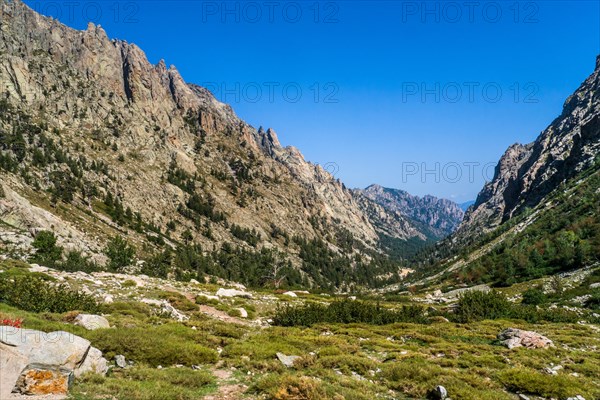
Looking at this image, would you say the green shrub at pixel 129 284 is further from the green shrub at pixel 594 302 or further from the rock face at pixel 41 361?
the green shrub at pixel 594 302

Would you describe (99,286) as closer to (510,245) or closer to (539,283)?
(539,283)

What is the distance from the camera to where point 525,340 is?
2158 centimetres

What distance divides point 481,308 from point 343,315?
16.3 meters

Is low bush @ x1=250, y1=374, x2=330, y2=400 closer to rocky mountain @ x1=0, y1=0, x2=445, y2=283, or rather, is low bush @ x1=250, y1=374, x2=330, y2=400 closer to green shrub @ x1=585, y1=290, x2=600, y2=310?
green shrub @ x1=585, y1=290, x2=600, y2=310

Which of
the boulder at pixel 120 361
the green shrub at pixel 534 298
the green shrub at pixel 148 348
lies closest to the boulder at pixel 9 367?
the boulder at pixel 120 361

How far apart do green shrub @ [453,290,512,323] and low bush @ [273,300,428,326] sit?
4636 millimetres

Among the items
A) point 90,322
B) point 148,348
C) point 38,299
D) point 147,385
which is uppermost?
point 38,299

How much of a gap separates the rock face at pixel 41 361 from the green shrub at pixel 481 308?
3417 centimetres

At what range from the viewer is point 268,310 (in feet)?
111

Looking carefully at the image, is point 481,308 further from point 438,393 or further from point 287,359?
point 287,359

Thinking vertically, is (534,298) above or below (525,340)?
above

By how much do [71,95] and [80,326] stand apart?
191 metres

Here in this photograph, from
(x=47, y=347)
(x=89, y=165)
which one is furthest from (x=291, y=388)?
(x=89, y=165)

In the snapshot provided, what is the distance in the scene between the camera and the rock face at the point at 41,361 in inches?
352
